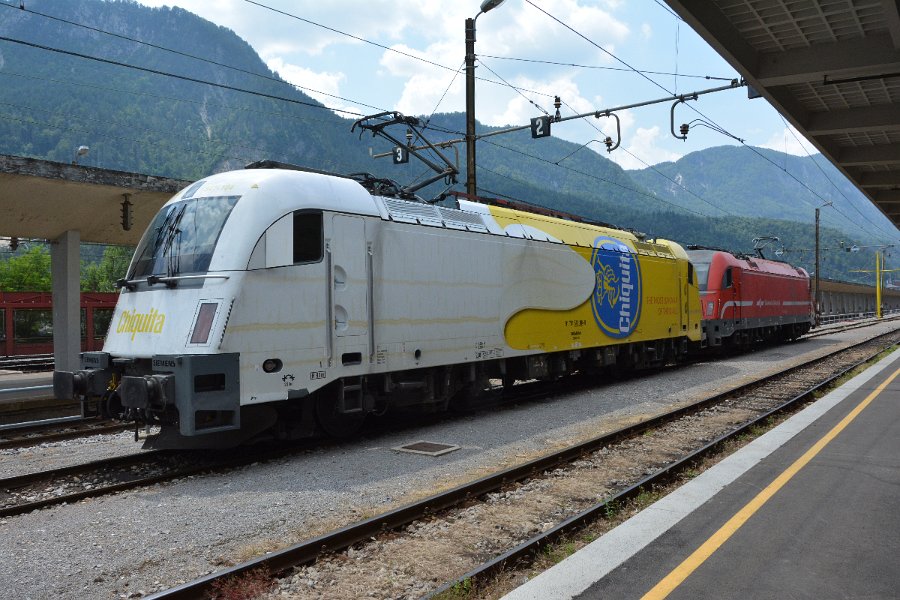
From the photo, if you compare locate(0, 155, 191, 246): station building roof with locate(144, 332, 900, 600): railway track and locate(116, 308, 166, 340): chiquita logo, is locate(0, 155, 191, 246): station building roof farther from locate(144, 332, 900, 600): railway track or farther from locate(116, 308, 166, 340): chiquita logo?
locate(144, 332, 900, 600): railway track

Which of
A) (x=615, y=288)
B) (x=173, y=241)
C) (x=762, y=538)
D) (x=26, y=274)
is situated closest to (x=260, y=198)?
(x=173, y=241)

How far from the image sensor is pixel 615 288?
15.1 meters

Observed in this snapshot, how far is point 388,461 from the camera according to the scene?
8.16 metres

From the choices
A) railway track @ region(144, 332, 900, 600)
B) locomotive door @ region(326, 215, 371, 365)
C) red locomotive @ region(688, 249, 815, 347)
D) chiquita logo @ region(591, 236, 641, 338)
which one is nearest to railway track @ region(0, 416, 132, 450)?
locomotive door @ region(326, 215, 371, 365)

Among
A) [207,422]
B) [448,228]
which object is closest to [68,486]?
[207,422]

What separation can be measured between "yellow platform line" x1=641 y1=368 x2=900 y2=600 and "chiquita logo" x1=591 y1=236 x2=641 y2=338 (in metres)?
6.00

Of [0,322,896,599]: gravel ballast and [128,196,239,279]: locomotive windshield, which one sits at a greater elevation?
[128,196,239,279]: locomotive windshield

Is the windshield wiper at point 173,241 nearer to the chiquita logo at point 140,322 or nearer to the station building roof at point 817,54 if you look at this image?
the chiquita logo at point 140,322

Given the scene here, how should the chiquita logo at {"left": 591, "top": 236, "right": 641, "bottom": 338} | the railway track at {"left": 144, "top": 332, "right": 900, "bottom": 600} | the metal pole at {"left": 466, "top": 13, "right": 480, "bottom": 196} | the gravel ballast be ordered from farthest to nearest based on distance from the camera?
1. the metal pole at {"left": 466, "top": 13, "right": 480, "bottom": 196}
2. the chiquita logo at {"left": 591, "top": 236, "right": 641, "bottom": 338}
3. the gravel ballast
4. the railway track at {"left": 144, "top": 332, "right": 900, "bottom": 600}

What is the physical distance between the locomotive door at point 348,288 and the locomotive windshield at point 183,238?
4.51ft

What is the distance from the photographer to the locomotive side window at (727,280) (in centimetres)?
2281

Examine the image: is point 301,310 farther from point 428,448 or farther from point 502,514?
point 502,514

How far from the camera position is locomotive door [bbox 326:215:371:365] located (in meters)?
8.59

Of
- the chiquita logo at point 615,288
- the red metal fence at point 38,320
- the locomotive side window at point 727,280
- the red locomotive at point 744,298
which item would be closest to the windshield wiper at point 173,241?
the chiquita logo at point 615,288
